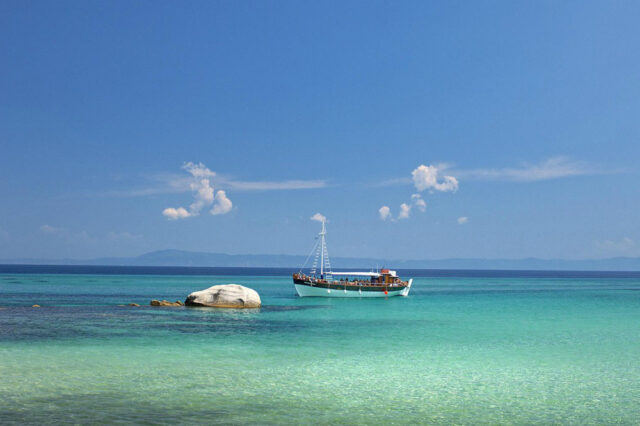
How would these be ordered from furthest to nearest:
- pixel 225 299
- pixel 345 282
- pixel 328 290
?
pixel 345 282 < pixel 328 290 < pixel 225 299

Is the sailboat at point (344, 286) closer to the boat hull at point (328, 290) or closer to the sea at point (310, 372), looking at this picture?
the boat hull at point (328, 290)

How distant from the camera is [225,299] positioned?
54.2 metres

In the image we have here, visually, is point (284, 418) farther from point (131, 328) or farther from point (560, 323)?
point (560, 323)

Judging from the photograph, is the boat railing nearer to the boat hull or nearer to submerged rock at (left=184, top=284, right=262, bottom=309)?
the boat hull

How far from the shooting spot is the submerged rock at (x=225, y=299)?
54166mm

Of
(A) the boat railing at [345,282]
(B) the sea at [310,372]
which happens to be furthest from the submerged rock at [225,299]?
(A) the boat railing at [345,282]

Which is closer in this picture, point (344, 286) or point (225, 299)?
point (225, 299)

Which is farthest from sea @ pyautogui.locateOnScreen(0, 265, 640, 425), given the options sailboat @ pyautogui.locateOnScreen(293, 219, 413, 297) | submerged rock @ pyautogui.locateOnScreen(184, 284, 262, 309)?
sailboat @ pyautogui.locateOnScreen(293, 219, 413, 297)

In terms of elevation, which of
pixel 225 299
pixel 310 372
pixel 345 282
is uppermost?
pixel 345 282

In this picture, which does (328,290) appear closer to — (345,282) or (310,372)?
(345,282)

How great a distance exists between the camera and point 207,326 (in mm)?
39844

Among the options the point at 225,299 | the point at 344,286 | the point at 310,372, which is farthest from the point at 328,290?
the point at 310,372

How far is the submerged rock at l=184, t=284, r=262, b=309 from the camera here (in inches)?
2133

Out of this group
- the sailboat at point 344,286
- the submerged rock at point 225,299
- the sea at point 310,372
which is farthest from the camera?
the sailboat at point 344,286
